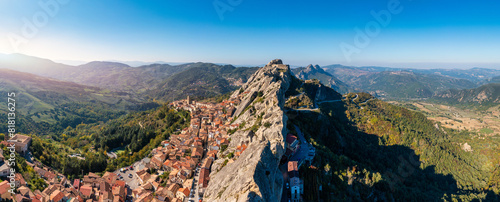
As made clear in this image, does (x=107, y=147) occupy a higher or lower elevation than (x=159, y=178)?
lower

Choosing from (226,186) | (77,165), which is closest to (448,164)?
(226,186)

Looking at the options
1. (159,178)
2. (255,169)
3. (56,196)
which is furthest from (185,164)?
(255,169)

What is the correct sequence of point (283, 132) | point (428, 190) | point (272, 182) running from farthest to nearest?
point (428, 190) → point (283, 132) → point (272, 182)

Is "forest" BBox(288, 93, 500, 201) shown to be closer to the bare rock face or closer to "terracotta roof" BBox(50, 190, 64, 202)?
the bare rock face

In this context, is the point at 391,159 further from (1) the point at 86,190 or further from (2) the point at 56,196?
(2) the point at 56,196

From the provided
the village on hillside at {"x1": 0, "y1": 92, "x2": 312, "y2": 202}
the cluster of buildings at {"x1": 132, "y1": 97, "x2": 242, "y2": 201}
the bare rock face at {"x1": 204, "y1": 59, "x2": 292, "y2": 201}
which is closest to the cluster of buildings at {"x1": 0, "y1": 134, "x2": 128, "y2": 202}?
the village on hillside at {"x1": 0, "y1": 92, "x2": 312, "y2": 202}

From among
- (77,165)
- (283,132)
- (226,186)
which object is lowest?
(77,165)

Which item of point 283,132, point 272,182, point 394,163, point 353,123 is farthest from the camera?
point 353,123

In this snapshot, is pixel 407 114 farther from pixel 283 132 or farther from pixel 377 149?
pixel 283 132
